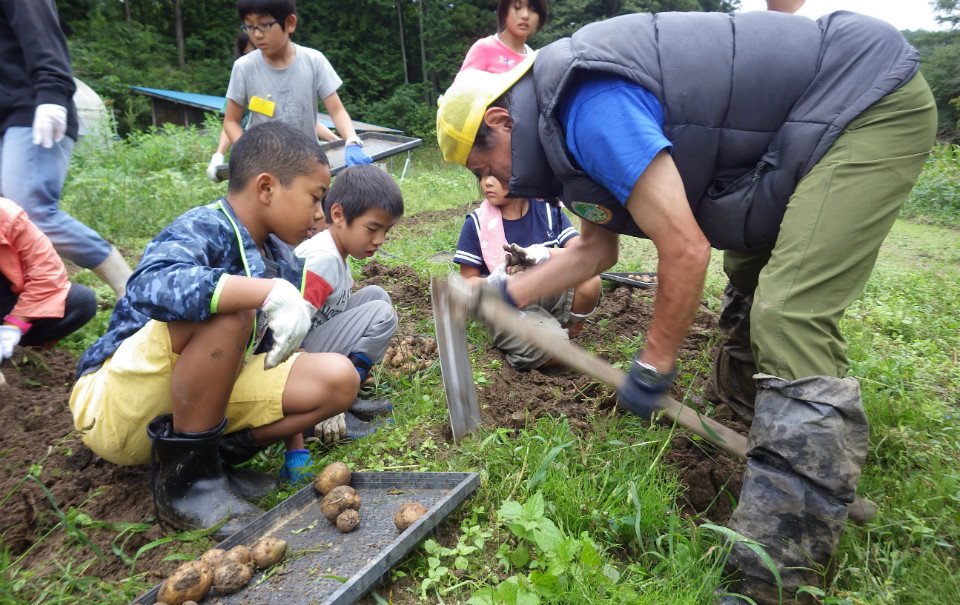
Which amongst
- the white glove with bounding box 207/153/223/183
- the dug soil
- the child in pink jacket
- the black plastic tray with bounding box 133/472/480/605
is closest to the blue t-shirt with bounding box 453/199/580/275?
the dug soil

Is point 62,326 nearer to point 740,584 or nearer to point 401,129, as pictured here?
point 740,584

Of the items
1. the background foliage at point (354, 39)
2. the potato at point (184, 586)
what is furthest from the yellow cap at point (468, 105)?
the background foliage at point (354, 39)

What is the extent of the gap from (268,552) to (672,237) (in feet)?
4.69

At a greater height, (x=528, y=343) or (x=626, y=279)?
(x=528, y=343)

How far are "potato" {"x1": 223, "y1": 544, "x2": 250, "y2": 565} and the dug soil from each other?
10.2 inches

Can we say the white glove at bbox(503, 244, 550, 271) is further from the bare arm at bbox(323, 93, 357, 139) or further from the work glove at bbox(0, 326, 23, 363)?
the work glove at bbox(0, 326, 23, 363)

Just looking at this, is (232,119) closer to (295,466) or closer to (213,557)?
(295,466)

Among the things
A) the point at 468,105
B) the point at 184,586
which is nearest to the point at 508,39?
the point at 468,105

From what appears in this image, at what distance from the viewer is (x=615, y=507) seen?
1943mm

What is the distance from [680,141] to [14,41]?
3308 mm

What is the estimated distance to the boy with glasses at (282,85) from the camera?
397 cm

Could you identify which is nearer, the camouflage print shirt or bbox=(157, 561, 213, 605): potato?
bbox=(157, 561, 213, 605): potato

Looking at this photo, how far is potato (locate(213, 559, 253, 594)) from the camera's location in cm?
160

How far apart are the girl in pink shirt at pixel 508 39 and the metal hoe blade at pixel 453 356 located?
238 centimetres
